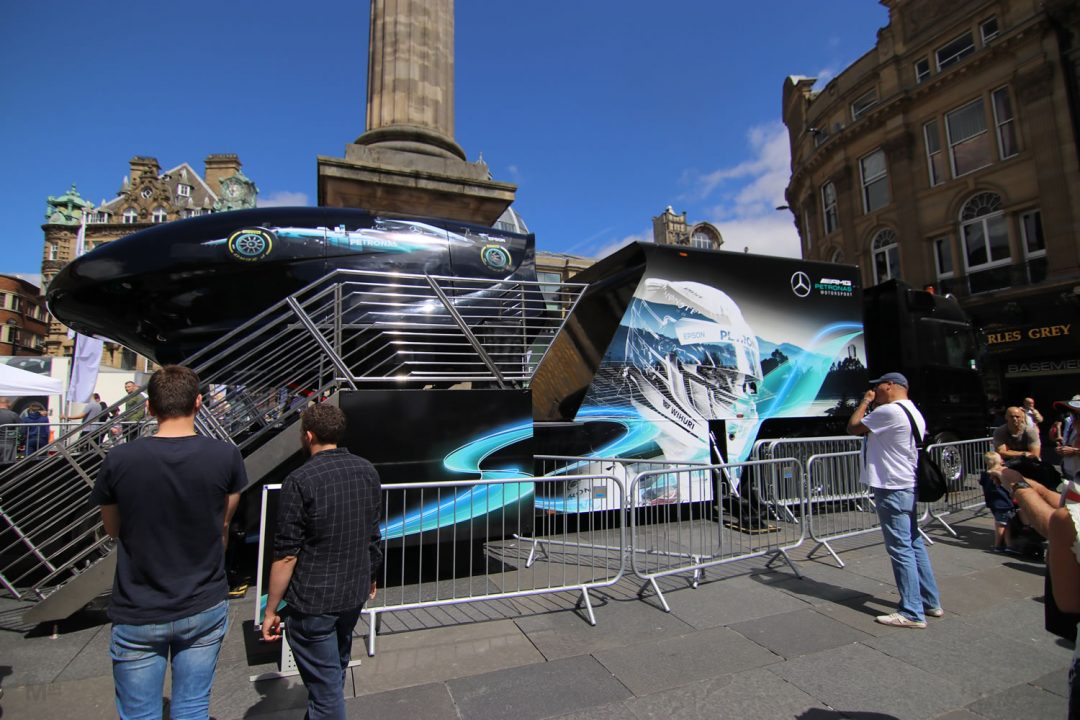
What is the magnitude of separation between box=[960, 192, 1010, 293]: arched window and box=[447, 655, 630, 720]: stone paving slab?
79.2 feet

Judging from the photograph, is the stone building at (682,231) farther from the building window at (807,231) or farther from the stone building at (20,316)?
the stone building at (20,316)

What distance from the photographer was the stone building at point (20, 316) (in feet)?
174

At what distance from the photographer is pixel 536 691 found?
314 cm

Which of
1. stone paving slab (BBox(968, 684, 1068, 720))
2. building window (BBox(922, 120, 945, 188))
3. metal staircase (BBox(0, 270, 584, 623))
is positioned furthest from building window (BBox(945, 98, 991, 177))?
stone paving slab (BBox(968, 684, 1068, 720))

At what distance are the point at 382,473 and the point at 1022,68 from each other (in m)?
26.7

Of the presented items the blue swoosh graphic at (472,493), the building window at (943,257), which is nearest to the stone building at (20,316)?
the blue swoosh graphic at (472,493)

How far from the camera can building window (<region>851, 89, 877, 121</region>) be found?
25953 millimetres

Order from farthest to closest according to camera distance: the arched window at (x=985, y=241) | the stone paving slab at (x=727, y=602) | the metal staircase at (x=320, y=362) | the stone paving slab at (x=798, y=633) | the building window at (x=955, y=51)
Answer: the building window at (x=955, y=51), the arched window at (x=985, y=241), the metal staircase at (x=320, y=362), the stone paving slab at (x=727, y=602), the stone paving slab at (x=798, y=633)

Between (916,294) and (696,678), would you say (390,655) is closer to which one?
(696,678)

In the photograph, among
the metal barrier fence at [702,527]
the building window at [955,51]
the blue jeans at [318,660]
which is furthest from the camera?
the building window at [955,51]

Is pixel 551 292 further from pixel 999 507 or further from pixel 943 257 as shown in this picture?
pixel 943 257

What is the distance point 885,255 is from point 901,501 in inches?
1009

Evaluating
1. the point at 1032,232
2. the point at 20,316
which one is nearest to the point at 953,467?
the point at 1032,232

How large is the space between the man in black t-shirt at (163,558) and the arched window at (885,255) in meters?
28.4
